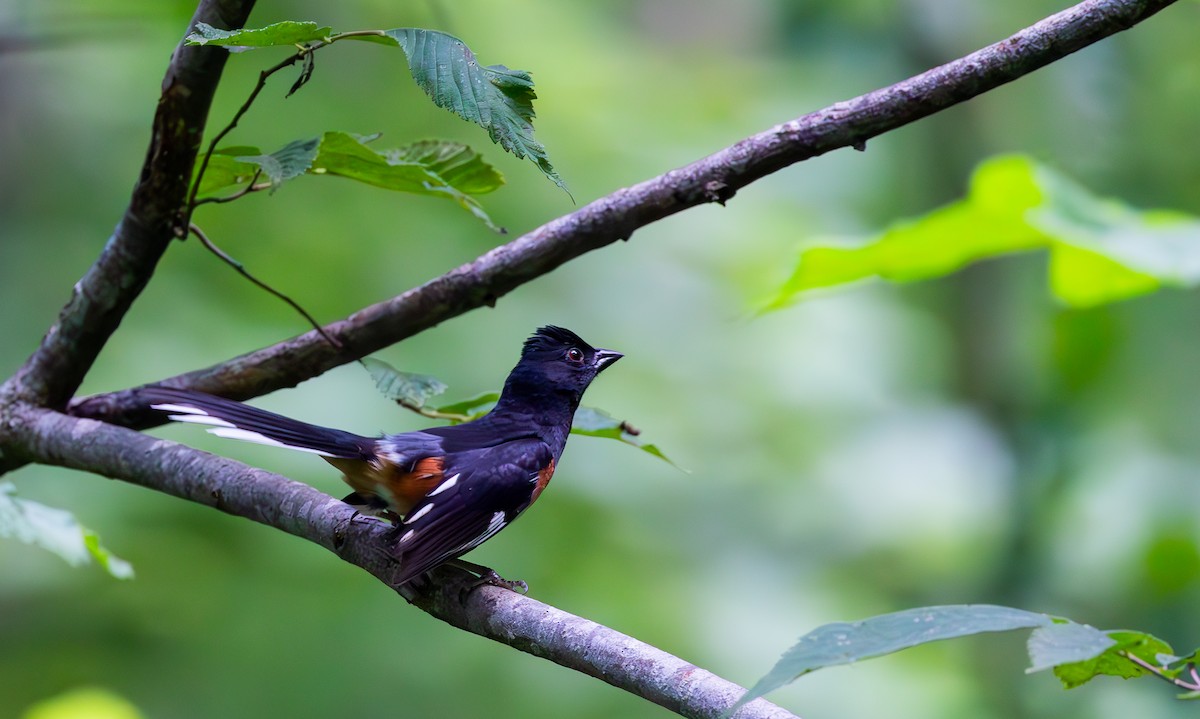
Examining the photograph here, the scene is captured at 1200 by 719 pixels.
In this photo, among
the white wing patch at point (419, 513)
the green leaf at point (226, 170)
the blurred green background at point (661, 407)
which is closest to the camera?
the green leaf at point (226, 170)

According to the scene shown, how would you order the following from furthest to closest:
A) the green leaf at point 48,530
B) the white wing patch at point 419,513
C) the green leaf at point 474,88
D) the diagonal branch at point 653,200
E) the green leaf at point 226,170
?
the green leaf at point 48,530, the white wing patch at point 419,513, the green leaf at point 226,170, the diagonal branch at point 653,200, the green leaf at point 474,88

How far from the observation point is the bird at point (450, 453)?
2.26m

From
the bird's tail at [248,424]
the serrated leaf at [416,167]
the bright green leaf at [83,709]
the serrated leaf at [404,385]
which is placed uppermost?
the serrated leaf at [416,167]

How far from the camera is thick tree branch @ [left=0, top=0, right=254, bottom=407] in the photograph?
205 cm

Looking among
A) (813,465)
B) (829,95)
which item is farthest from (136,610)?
(829,95)

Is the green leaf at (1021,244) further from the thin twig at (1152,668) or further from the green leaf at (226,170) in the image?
the green leaf at (226,170)

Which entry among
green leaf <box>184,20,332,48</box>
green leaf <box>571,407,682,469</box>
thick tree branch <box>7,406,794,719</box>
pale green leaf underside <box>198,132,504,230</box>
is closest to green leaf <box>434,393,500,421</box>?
green leaf <box>571,407,682,469</box>

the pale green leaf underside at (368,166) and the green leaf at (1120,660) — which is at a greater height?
the pale green leaf underside at (368,166)

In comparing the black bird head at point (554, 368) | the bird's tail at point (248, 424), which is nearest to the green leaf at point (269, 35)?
the bird's tail at point (248, 424)

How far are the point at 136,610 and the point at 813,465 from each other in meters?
3.79

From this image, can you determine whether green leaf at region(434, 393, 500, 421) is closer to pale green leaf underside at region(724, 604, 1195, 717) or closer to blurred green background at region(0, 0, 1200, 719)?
pale green leaf underside at region(724, 604, 1195, 717)

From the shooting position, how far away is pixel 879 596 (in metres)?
5.73

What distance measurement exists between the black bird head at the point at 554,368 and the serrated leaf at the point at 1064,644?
2127mm

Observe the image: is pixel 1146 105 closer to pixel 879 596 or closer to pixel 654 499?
pixel 879 596
